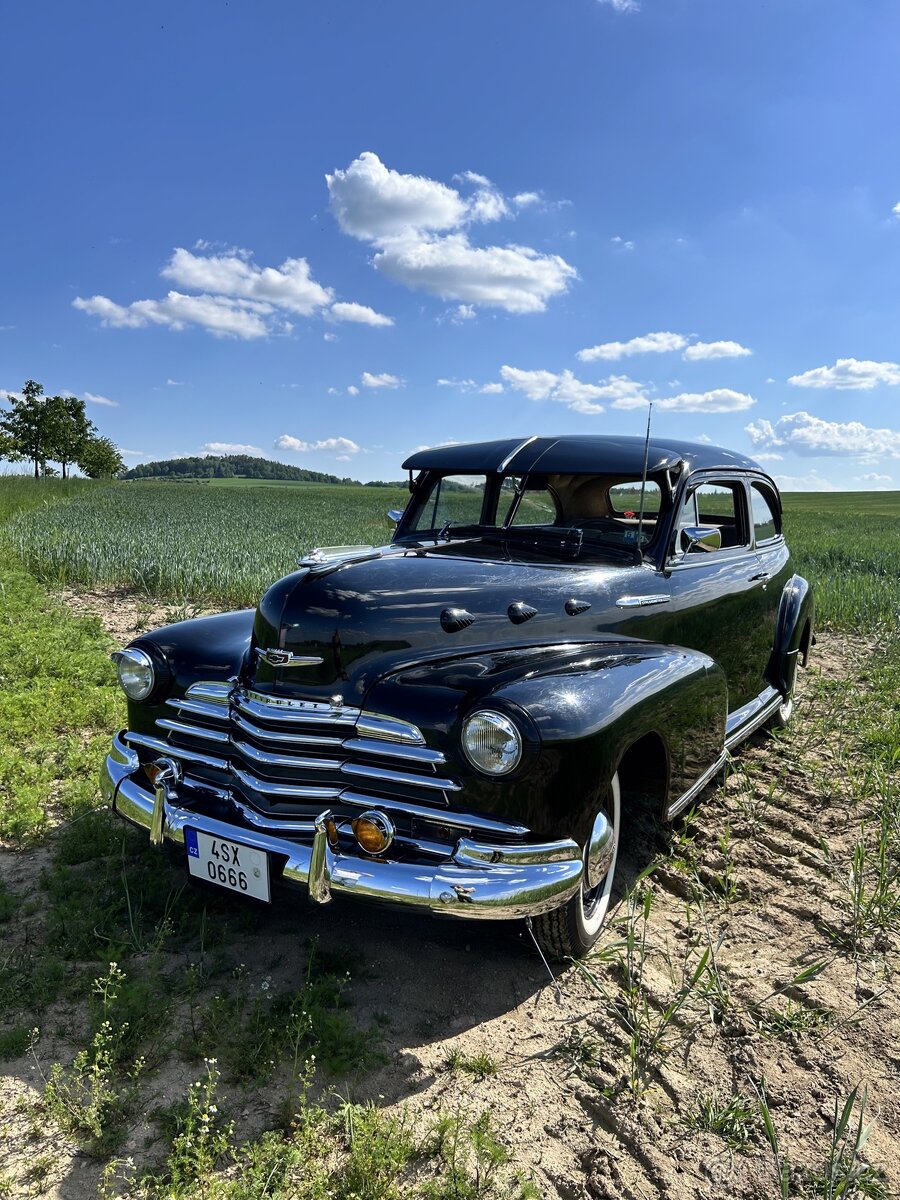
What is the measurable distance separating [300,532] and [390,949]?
18.4 m

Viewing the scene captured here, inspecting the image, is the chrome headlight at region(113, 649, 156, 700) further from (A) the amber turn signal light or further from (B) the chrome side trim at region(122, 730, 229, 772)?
(A) the amber turn signal light

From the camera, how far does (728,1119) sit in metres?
2.19

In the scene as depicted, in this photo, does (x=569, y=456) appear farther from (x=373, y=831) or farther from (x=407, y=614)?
(x=373, y=831)

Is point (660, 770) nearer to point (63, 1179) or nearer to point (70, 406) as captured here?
point (63, 1179)

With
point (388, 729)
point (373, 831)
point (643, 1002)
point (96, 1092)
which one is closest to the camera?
point (96, 1092)

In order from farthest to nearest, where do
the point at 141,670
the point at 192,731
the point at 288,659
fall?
1. the point at 141,670
2. the point at 192,731
3. the point at 288,659

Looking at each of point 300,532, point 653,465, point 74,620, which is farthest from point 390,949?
point 300,532

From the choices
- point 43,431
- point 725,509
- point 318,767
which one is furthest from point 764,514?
point 43,431

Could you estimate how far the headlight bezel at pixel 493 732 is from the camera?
238 centimetres

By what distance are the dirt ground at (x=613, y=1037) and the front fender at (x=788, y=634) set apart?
1.49m

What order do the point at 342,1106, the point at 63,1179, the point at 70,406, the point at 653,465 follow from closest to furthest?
the point at 63,1179, the point at 342,1106, the point at 653,465, the point at 70,406

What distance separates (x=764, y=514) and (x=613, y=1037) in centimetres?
366

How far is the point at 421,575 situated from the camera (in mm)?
3084

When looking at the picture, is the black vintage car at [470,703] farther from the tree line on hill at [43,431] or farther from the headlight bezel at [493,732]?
the tree line on hill at [43,431]
